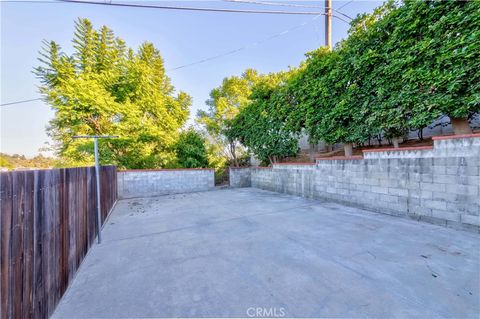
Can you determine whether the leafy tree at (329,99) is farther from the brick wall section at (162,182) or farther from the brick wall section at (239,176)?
the brick wall section at (162,182)

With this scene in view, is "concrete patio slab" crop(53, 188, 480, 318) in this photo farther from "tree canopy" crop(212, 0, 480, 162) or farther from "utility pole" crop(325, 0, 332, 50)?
"utility pole" crop(325, 0, 332, 50)

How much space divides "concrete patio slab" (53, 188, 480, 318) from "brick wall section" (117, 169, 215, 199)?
4263 mm

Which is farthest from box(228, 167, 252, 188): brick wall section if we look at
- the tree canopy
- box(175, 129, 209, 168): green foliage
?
the tree canopy

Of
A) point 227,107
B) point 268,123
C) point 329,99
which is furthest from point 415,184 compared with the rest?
point 227,107

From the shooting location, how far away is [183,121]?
11539 millimetres

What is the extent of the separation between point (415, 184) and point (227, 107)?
8.91 metres

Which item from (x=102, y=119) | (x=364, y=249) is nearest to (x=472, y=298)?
(x=364, y=249)

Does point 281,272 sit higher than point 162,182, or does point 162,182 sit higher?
point 162,182

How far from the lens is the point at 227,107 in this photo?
1087 centimetres

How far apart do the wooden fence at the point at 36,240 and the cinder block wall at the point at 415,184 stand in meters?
5.85

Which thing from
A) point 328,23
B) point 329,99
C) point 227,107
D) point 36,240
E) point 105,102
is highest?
point 328,23

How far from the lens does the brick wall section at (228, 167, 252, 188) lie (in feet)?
33.3

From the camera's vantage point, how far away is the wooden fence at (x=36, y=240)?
45.5 inches

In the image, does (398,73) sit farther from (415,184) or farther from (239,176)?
(239,176)
